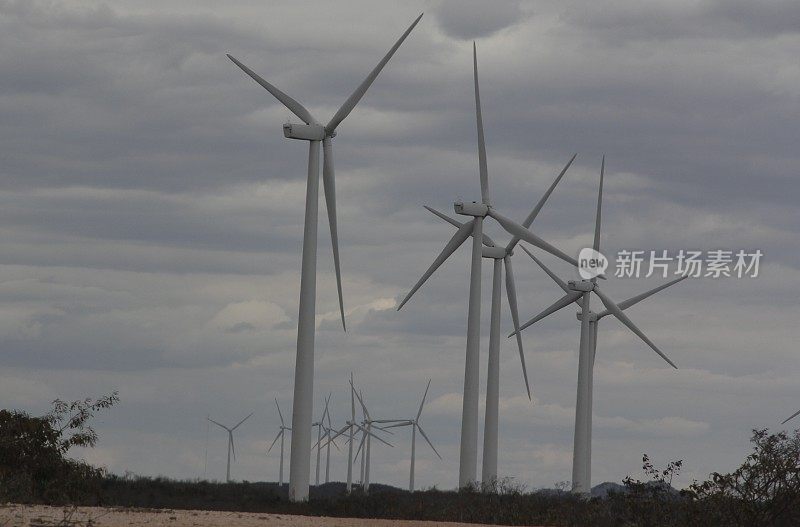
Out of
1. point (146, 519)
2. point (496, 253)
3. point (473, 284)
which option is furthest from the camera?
point (496, 253)

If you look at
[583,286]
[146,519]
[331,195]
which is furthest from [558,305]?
[146,519]

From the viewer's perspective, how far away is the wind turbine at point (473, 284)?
7494 centimetres

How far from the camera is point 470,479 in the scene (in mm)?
74375

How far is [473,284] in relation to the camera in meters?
75.9

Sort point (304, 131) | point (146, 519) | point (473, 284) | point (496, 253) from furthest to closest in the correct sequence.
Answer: point (496, 253)
point (473, 284)
point (304, 131)
point (146, 519)

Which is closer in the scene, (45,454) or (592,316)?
(45,454)

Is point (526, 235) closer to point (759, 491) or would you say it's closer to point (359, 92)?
point (359, 92)

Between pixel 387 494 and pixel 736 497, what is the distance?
68.3ft

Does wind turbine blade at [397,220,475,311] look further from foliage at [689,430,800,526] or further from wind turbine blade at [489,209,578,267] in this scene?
foliage at [689,430,800,526]

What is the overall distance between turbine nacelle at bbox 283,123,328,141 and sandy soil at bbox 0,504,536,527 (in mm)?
28093

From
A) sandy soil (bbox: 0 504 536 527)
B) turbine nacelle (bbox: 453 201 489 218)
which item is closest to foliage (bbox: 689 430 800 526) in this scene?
sandy soil (bbox: 0 504 536 527)

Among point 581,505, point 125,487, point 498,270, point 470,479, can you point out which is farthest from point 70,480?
point 498,270

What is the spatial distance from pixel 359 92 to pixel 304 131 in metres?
3.37

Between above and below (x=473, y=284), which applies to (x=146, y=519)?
below
